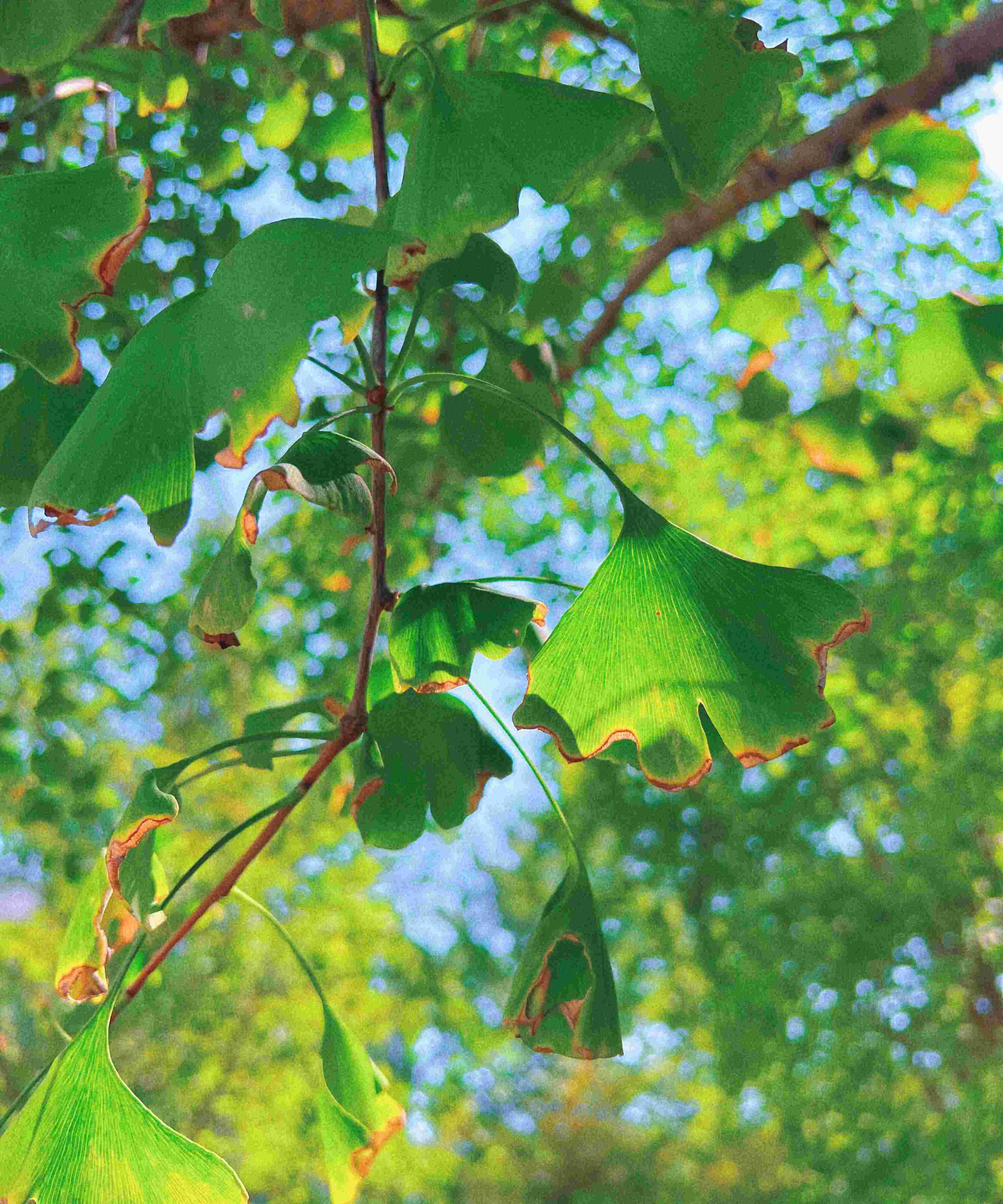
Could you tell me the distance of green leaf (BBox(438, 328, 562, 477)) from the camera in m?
0.56

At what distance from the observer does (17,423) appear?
0.43m

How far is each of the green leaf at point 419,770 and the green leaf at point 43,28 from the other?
0.31 meters

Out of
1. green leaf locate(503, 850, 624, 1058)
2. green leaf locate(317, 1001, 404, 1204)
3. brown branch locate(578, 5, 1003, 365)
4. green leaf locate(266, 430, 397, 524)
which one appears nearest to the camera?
green leaf locate(266, 430, 397, 524)

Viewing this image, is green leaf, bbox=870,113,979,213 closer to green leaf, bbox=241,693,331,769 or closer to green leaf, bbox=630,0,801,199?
green leaf, bbox=630,0,801,199

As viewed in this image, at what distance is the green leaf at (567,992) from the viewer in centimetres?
42

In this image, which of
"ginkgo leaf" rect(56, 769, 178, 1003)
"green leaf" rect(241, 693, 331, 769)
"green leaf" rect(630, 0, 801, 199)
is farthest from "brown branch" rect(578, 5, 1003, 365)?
"ginkgo leaf" rect(56, 769, 178, 1003)

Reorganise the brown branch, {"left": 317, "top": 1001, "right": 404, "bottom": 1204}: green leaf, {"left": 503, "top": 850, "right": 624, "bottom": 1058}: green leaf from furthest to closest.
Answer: the brown branch < {"left": 317, "top": 1001, "right": 404, "bottom": 1204}: green leaf < {"left": 503, "top": 850, "right": 624, "bottom": 1058}: green leaf

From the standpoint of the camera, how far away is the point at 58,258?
32 cm

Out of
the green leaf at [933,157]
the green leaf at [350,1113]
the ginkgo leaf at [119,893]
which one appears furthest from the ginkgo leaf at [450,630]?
the green leaf at [933,157]

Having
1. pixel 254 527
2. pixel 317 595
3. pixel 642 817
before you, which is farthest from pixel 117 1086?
pixel 642 817

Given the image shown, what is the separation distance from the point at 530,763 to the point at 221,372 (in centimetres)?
24

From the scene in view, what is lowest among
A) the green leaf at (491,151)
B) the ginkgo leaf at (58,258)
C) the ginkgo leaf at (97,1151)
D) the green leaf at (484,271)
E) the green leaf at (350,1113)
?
the ginkgo leaf at (97,1151)

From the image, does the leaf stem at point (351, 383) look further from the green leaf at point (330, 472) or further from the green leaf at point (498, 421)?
the green leaf at point (498, 421)

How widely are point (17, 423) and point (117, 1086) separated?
0.28m
